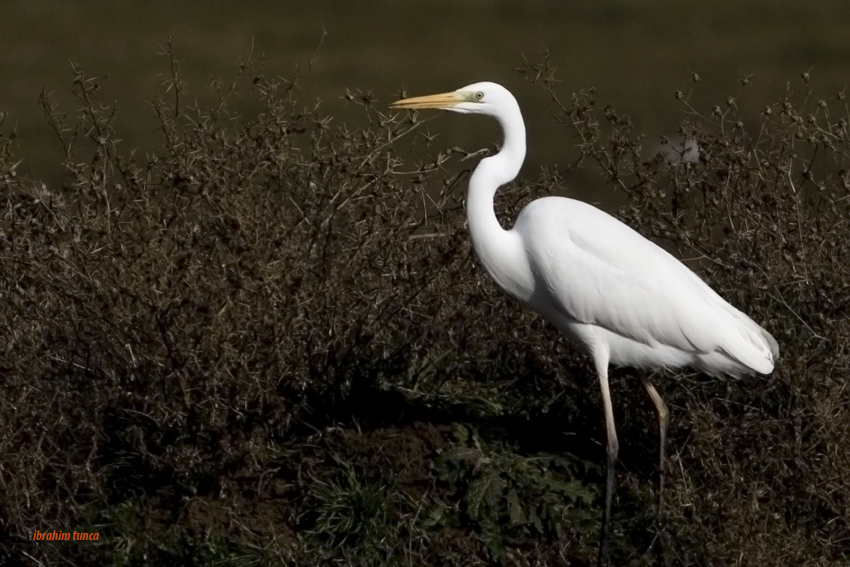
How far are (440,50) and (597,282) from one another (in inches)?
446

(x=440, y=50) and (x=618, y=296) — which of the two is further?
(x=440, y=50)

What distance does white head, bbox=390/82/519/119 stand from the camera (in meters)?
4.72

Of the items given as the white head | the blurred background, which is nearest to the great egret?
the white head

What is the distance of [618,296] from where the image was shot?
190 inches

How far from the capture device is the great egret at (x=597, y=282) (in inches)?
187

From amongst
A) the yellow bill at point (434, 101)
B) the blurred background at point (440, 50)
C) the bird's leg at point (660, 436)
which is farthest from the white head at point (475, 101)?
the blurred background at point (440, 50)

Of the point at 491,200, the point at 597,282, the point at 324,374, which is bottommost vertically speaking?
the point at 324,374

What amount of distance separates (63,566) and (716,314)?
239 cm

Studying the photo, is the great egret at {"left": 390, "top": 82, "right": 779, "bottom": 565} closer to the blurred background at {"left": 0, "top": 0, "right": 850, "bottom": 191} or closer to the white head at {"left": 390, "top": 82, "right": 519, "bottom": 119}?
the white head at {"left": 390, "top": 82, "right": 519, "bottom": 119}

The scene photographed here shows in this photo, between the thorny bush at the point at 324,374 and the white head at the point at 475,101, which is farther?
the white head at the point at 475,101

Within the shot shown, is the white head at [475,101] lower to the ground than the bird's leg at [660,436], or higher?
higher

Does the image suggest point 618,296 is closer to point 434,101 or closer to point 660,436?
point 660,436

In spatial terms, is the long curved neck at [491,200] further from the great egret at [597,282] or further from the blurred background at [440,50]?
the blurred background at [440,50]

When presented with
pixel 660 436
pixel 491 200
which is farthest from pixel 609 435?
pixel 491 200
